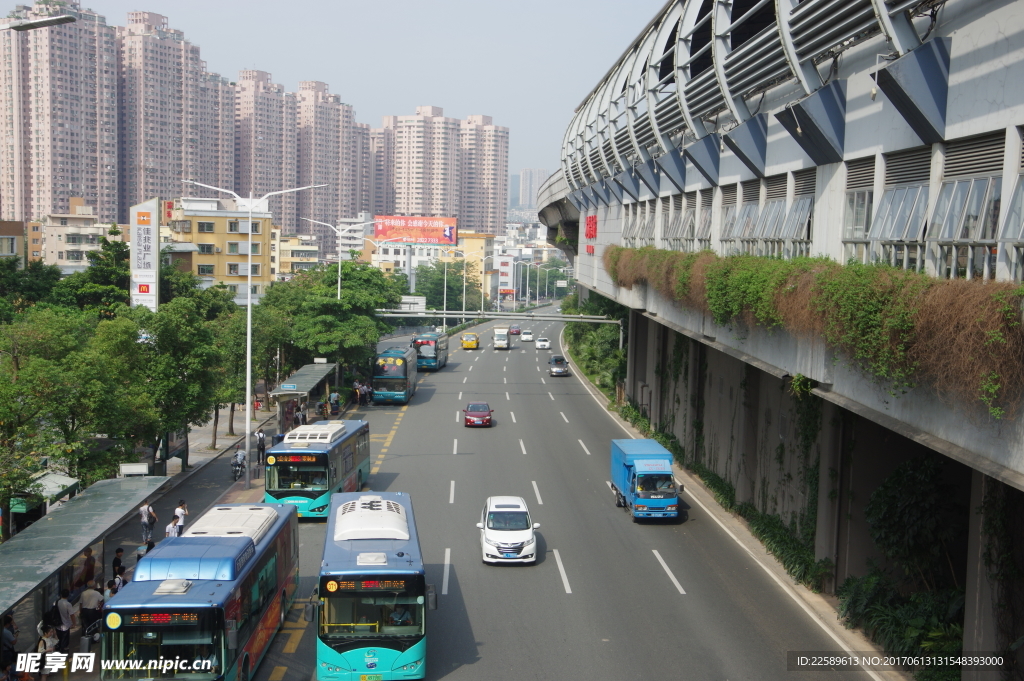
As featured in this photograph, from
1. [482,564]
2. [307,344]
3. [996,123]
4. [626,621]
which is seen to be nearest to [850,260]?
[996,123]

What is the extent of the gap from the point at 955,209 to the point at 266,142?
529ft

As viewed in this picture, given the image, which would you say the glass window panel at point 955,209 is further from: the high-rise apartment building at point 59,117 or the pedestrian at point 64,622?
the high-rise apartment building at point 59,117

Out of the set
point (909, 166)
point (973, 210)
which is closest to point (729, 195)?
point (909, 166)

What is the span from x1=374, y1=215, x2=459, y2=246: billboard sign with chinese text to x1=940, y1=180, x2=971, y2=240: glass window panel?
112038 mm

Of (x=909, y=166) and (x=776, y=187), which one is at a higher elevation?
(x=776, y=187)

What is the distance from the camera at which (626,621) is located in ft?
57.4

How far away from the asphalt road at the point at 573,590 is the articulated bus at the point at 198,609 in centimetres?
157

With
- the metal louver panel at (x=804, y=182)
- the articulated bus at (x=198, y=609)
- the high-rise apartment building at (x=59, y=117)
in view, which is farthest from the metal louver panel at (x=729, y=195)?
the high-rise apartment building at (x=59, y=117)

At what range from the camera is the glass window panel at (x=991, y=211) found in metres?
11.8

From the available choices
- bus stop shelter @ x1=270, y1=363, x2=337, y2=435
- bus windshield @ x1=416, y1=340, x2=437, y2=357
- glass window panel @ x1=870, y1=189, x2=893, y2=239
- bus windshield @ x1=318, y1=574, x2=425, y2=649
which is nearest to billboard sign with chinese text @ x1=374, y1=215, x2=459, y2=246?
bus windshield @ x1=416, y1=340, x2=437, y2=357

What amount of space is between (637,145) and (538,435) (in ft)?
47.3

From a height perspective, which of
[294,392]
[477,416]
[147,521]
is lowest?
[477,416]

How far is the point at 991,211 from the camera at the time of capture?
1193 cm

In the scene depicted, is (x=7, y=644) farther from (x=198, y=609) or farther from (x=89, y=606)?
(x=198, y=609)
